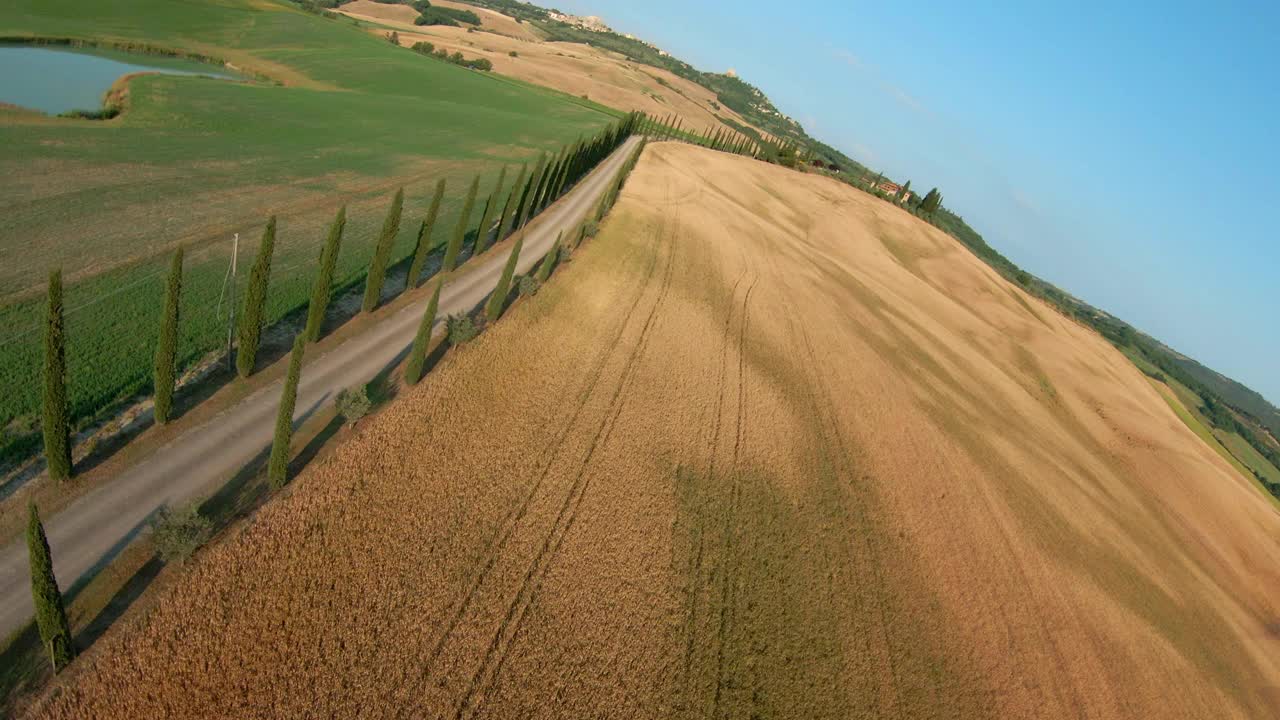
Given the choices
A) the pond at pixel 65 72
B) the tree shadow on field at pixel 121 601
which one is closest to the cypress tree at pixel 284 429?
the tree shadow on field at pixel 121 601

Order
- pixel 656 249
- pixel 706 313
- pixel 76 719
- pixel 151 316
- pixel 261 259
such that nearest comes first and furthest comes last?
pixel 76 719
pixel 261 259
pixel 151 316
pixel 706 313
pixel 656 249

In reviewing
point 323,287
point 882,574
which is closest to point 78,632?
point 323,287

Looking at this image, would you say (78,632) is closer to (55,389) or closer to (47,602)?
(47,602)

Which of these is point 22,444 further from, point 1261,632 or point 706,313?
point 1261,632

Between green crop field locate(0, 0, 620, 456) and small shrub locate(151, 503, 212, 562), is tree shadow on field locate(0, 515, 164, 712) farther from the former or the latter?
green crop field locate(0, 0, 620, 456)

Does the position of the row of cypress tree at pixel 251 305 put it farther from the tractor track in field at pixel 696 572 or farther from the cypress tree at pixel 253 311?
the tractor track in field at pixel 696 572

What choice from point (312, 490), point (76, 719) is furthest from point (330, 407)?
point (76, 719)
